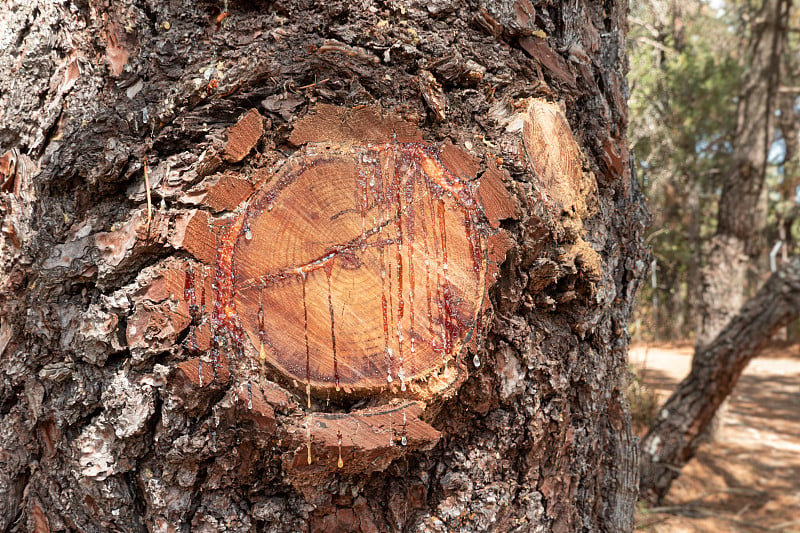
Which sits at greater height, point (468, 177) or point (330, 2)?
point (330, 2)

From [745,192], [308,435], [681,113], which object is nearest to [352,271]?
[308,435]

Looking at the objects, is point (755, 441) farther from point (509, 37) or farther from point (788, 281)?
point (509, 37)

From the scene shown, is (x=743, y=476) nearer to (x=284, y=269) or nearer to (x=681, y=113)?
(x=284, y=269)

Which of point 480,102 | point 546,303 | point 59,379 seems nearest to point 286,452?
point 59,379

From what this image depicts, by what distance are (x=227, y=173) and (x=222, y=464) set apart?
0.60 m

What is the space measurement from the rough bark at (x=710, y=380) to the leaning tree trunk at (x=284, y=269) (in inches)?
129

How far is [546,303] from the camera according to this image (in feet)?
4.60

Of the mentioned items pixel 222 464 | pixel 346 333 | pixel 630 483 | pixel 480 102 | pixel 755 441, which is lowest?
pixel 755 441

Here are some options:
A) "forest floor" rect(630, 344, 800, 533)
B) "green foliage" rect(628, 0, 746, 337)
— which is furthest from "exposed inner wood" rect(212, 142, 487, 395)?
"green foliage" rect(628, 0, 746, 337)

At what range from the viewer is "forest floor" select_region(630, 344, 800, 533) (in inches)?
161

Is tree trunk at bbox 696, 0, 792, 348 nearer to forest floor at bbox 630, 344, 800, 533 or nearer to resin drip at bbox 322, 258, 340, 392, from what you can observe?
forest floor at bbox 630, 344, 800, 533

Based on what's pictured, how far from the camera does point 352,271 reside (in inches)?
48.5

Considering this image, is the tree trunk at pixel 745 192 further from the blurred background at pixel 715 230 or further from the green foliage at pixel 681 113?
the green foliage at pixel 681 113

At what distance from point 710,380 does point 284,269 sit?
396 centimetres
